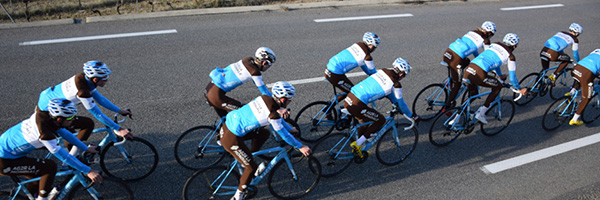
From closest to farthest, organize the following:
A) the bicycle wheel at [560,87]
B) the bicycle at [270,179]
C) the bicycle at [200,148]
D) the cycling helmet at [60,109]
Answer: the cycling helmet at [60,109] < the bicycle at [270,179] < the bicycle at [200,148] < the bicycle wheel at [560,87]

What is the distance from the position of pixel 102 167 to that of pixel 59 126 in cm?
143

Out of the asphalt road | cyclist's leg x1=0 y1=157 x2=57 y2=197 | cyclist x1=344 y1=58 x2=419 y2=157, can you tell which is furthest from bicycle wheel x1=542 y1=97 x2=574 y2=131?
cyclist's leg x1=0 y1=157 x2=57 y2=197

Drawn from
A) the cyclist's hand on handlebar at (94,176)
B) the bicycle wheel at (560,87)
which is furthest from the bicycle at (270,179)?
the bicycle wheel at (560,87)

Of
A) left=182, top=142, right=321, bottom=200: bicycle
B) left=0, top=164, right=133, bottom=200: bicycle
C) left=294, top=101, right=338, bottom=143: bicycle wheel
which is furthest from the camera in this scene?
left=294, top=101, right=338, bottom=143: bicycle wheel

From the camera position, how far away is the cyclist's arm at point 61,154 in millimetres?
4797

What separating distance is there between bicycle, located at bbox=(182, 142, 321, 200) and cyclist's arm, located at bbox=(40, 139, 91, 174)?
1340mm

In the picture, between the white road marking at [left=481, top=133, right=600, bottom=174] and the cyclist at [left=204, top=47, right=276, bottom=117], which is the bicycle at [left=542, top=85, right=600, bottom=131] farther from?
the cyclist at [left=204, top=47, right=276, bottom=117]

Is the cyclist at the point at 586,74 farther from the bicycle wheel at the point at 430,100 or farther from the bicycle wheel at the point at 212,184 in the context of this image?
the bicycle wheel at the point at 212,184

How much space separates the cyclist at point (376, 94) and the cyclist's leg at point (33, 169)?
4337 mm

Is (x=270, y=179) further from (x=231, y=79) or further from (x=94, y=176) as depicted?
(x=94, y=176)

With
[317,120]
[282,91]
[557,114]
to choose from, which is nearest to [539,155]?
[557,114]

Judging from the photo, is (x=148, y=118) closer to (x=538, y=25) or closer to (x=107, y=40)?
(x=107, y=40)

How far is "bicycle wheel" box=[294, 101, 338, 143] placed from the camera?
7.62m

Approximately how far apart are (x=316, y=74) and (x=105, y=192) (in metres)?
5.57
